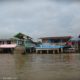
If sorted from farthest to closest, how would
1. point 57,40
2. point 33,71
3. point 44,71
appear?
point 57,40 < point 33,71 < point 44,71

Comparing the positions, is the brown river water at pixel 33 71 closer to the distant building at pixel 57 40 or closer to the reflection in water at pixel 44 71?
the reflection in water at pixel 44 71

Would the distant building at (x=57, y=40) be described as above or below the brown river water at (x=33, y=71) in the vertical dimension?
above

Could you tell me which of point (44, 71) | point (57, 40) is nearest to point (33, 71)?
point (44, 71)

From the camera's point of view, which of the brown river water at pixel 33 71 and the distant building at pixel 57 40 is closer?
the brown river water at pixel 33 71

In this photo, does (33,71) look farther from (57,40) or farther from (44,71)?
(57,40)

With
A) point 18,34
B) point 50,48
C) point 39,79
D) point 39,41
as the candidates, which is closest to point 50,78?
point 39,79

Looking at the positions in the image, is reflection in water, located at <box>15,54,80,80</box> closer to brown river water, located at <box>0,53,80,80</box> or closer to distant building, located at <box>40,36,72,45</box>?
brown river water, located at <box>0,53,80,80</box>

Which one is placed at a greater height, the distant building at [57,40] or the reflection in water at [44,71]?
the distant building at [57,40]

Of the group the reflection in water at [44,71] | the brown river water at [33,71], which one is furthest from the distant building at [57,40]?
the brown river water at [33,71]

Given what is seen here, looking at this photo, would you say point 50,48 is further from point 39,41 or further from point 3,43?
point 3,43

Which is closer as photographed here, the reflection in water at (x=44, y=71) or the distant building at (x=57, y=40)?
the reflection in water at (x=44, y=71)

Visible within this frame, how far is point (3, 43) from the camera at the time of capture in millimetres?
50812

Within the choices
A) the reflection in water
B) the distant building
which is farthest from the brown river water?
the distant building

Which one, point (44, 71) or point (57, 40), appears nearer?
point (44, 71)
